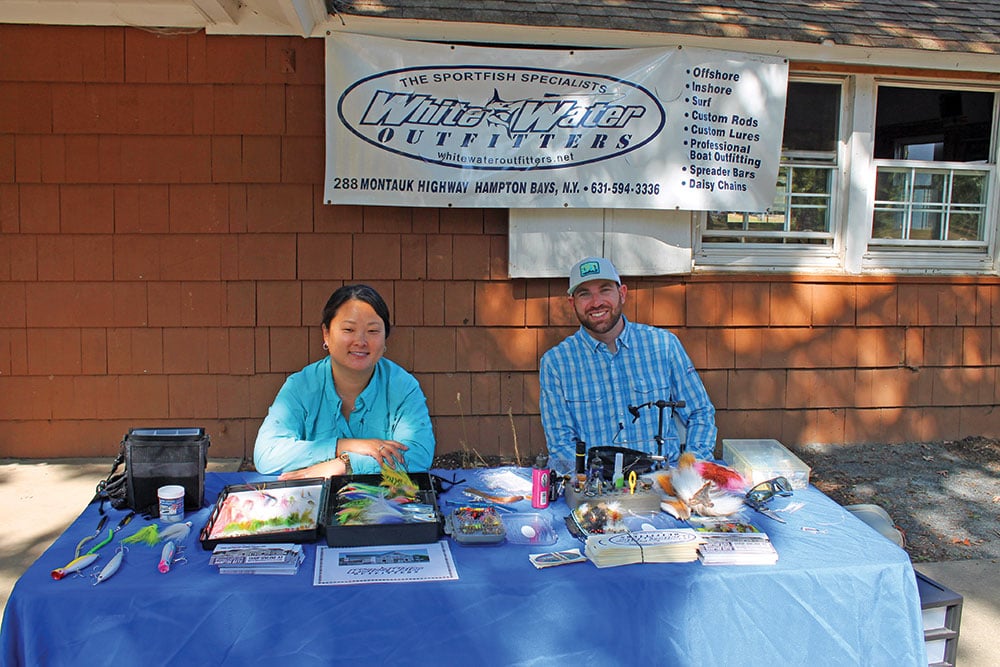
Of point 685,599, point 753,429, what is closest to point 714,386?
point 753,429

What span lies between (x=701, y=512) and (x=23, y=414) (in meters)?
4.22

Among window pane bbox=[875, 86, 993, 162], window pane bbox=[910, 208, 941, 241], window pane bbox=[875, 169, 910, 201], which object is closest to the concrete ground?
window pane bbox=[910, 208, 941, 241]

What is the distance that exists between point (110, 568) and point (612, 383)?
2.07 m

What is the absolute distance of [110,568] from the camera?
1941mm

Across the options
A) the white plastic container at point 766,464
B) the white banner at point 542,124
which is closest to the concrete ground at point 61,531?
the white plastic container at point 766,464

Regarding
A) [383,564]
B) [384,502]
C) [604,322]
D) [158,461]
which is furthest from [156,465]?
[604,322]

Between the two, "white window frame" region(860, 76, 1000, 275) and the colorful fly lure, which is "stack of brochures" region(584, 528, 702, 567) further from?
"white window frame" region(860, 76, 1000, 275)

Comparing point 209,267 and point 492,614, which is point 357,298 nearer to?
point 492,614

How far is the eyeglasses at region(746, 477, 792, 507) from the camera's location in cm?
248

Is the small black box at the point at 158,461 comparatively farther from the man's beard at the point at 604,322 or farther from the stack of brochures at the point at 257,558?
the man's beard at the point at 604,322

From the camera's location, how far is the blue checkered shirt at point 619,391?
132 inches

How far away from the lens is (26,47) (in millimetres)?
4586

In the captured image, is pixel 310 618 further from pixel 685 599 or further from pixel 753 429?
pixel 753 429

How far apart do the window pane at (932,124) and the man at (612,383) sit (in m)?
3.00
